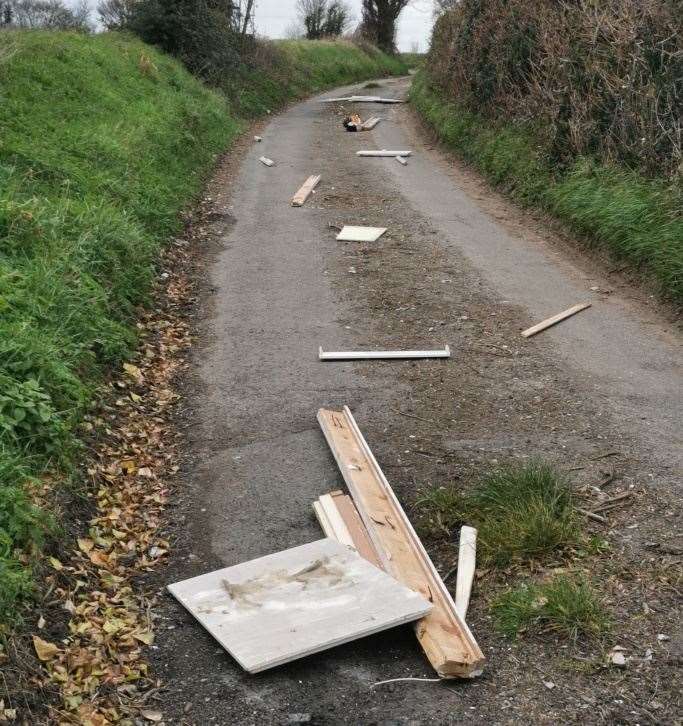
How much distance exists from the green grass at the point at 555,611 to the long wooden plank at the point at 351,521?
780 mm

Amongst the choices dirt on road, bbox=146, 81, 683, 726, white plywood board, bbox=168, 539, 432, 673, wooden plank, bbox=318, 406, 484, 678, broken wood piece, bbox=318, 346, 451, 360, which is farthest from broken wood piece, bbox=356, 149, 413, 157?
white plywood board, bbox=168, 539, 432, 673

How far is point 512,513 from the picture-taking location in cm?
476

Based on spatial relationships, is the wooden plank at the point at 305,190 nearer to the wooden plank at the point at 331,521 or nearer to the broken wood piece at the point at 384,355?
the broken wood piece at the point at 384,355

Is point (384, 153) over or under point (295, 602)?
over

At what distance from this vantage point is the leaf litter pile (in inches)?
146

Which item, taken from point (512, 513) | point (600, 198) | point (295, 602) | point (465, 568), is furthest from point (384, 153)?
point (295, 602)

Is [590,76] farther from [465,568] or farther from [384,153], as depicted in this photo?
[465,568]

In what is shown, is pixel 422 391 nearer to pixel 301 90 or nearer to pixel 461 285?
pixel 461 285

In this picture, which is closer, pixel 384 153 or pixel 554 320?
pixel 554 320

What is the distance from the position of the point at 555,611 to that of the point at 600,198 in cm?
811

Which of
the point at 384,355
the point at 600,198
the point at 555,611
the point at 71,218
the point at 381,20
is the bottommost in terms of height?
the point at 555,611

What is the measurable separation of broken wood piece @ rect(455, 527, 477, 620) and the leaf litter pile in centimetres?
163

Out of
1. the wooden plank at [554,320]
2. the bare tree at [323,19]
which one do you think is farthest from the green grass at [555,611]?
the bare tree at [323,19]

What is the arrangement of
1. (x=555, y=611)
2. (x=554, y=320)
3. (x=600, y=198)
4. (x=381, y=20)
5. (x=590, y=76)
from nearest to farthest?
(x=555, y=611)
(x=554, y=320)
(x=600, y=198)
(x=590, y=76)
(x=381, y=20)
